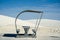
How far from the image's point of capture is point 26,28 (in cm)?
1065

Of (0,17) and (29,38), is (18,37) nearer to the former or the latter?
(29,38)

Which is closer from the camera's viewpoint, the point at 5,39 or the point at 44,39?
the point at 5,39

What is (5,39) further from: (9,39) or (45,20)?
(45,20)

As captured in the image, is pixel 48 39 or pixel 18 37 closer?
pixel 18 37

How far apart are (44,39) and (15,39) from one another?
225 centimetres

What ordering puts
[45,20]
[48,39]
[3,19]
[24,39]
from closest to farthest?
[24,39]
[48,39]
[3,19]
[45,20]

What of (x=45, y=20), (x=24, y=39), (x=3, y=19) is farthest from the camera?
(x=45, y=20)

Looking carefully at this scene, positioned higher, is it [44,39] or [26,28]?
[26,28]

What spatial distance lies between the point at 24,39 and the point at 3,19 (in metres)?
17.5

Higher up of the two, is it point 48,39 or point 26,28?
point 26,28

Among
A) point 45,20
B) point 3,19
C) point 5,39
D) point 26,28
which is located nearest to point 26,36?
point 26,28

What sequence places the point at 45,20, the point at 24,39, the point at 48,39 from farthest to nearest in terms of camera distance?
the point at 45,20 → the point at 48,39 → the point at 24,39

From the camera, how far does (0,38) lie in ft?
33.9

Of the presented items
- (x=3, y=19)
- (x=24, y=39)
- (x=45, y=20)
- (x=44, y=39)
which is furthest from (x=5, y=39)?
(x=45, y=20)
